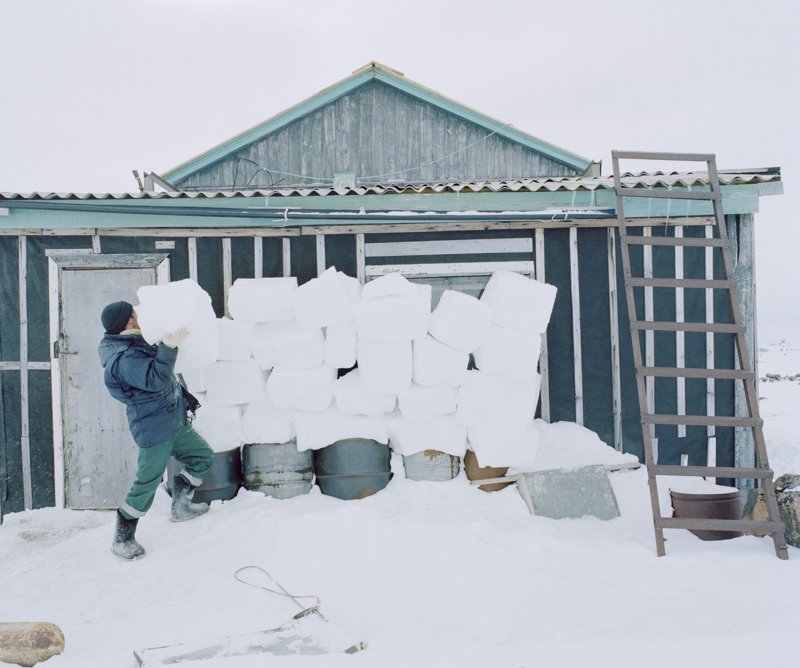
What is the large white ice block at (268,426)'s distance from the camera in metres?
4.96

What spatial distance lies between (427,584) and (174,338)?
8.01ft

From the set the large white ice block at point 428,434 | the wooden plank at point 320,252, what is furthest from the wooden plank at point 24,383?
the large white ice block at point 428,434

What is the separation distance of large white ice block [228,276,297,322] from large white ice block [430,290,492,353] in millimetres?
1333

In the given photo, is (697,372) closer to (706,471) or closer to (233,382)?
(706,471)

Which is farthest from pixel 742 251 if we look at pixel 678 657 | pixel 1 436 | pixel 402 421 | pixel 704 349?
pixel 1 436

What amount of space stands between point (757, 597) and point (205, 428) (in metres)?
4.19

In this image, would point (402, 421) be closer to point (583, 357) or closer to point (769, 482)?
point (583, 357)

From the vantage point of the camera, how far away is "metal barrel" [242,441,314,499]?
502 cm

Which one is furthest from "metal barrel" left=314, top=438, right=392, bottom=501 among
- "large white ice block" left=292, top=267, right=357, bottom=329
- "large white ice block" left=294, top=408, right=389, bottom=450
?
"large white ice block" left=292, top=267, right=357, bottom=329

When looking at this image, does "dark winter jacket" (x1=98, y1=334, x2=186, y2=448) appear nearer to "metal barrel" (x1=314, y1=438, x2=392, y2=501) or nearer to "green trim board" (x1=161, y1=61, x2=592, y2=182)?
"metal barrel" (x1=314, y1=438, x2=392, y2=501)

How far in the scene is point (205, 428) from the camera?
4.98 metres

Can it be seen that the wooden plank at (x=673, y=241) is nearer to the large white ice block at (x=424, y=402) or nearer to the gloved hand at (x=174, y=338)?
the large white ice block at (x=424, y=402)

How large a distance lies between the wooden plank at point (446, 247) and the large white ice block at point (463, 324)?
1105 mm

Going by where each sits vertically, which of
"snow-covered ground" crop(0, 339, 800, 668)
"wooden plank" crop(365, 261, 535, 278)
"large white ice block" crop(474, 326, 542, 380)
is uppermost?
"wooden plank" crop(365, 261, 535, 278)
